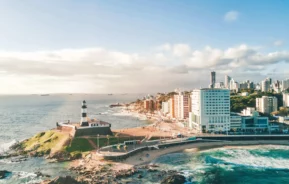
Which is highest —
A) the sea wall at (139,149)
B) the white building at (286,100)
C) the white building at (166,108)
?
the white building at (286,100)

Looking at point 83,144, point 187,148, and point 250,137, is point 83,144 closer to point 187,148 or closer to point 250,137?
point 187,148

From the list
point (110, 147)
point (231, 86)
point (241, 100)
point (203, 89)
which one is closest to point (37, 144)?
point (110, 147)

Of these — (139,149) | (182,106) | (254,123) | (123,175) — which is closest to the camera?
(123,175)

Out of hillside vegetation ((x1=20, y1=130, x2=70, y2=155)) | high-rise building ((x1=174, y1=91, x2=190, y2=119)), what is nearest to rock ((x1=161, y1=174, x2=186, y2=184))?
hillside vegetation ((x1=20, y1=130, x2=70, y2=155))

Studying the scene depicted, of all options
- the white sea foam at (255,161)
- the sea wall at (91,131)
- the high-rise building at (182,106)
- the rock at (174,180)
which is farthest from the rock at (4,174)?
the high-rise building at (182,106)

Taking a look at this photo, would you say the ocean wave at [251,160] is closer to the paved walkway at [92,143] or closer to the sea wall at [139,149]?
the sea wall at [139,149]

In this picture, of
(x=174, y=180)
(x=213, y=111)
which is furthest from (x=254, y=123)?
(x=174, y=180)
